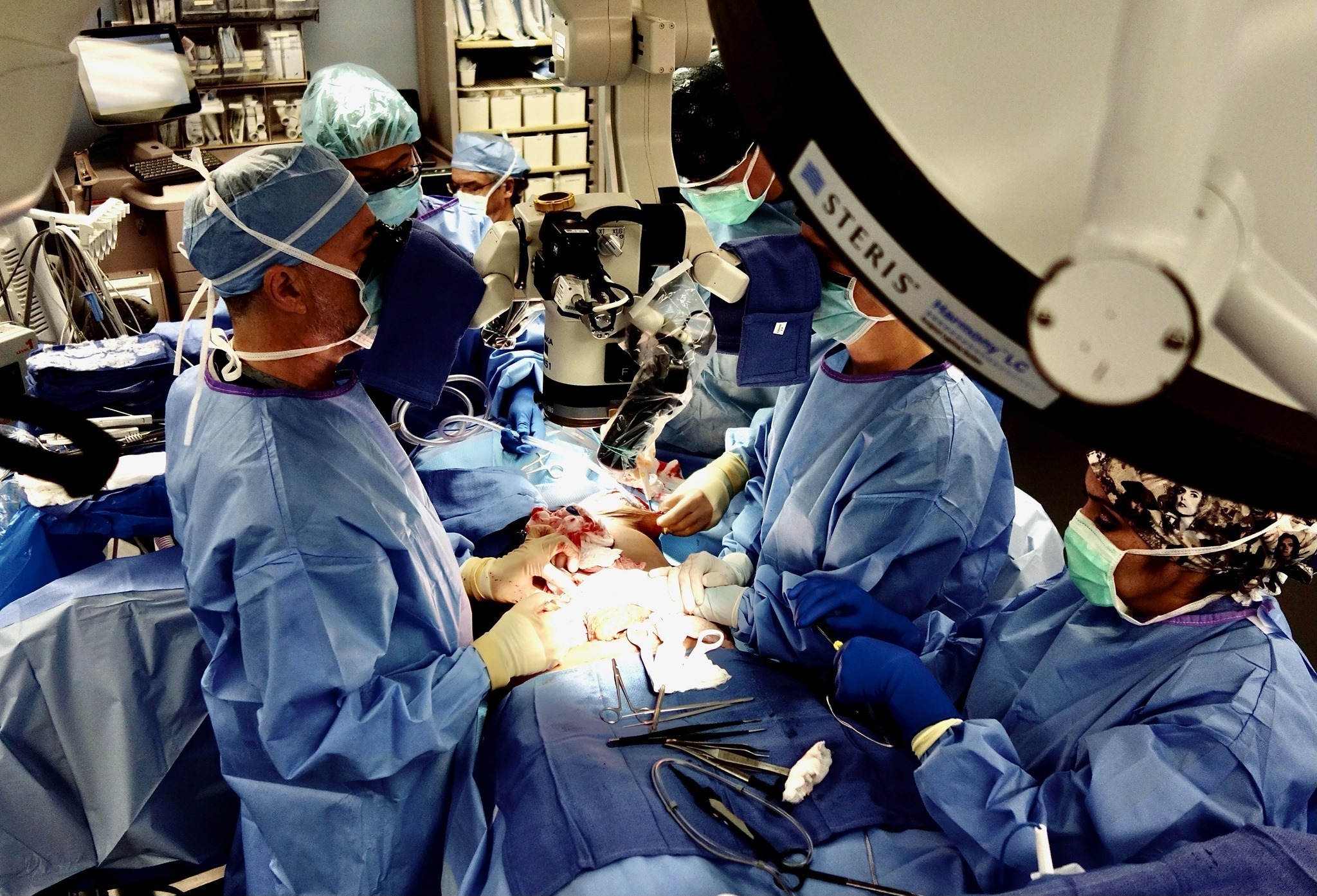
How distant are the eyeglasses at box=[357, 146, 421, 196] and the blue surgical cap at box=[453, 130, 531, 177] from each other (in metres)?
0.67

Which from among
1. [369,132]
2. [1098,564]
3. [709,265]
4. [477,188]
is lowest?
[1098,564]

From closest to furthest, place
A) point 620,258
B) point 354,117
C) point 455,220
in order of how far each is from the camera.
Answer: point 620,258 < point 354,117 < point 455,220

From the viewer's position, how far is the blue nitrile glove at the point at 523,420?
9.24ft

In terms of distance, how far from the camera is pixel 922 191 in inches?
18.0

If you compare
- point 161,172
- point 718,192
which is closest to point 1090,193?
point 718,192

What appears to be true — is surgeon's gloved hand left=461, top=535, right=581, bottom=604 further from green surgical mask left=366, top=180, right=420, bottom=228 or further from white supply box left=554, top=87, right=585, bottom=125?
white supply box left=554, top=87, right=585, bottom=125

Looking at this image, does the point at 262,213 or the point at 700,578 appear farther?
the point at 700,578

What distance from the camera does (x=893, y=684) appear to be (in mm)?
1776

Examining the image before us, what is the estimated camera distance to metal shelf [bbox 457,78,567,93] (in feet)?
18.5

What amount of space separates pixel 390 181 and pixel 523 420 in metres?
1.13

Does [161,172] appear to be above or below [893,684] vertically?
above

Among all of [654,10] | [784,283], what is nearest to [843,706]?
[784,283]

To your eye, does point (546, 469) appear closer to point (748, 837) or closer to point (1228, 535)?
point (748, 837)

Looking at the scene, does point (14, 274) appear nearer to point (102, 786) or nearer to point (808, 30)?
point (102, 786)
